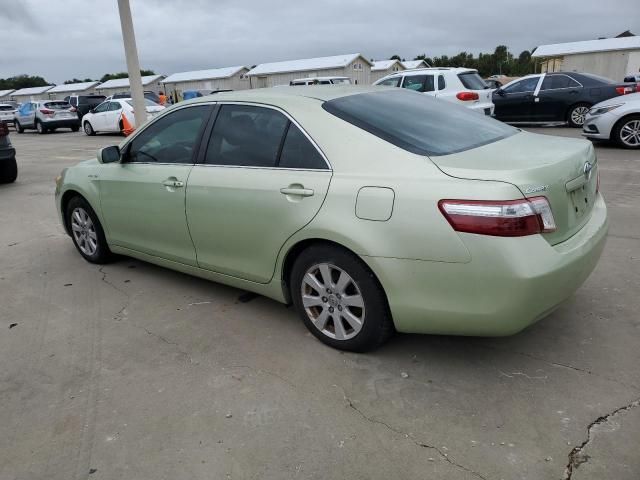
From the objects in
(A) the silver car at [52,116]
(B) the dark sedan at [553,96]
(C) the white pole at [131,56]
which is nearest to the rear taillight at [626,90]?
(B) the dark sedan at [553,96]

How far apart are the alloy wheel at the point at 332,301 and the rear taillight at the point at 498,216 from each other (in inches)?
28.1

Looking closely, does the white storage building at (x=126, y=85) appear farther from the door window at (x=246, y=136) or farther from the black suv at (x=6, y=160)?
the door window at (x=246, y=136)

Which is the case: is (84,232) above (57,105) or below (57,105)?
below

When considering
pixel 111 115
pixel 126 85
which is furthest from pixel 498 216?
pixel 126 85

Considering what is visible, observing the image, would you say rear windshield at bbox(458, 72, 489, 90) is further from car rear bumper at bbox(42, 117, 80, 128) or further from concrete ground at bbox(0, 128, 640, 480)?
car rear bumper at bbox(42, 117, 80, 128)

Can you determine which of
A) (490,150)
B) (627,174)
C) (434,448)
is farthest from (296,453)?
(627,174)

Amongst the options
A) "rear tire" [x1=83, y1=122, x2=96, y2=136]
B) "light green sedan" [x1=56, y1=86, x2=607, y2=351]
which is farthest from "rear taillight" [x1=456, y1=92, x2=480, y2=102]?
"rear tire" [x1=83, y1=122, x2=96, y2=136]

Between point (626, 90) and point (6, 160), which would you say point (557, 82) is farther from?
point (6, 160)

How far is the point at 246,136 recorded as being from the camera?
355 cm

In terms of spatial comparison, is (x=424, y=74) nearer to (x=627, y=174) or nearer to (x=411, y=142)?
(x=627, y=174)

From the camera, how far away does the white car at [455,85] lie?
12.8 meters

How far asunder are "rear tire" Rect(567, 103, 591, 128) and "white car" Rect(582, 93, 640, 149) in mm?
3270

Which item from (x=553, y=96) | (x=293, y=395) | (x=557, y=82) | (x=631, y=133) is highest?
(x=557, y=82)

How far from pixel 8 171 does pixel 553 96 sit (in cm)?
1292
